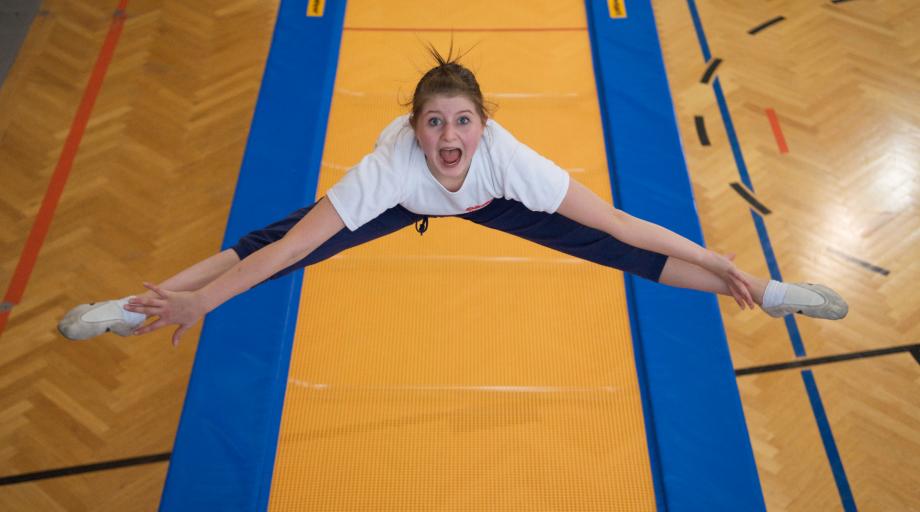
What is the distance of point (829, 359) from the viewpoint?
2.82 metres

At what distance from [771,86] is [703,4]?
0.74 meters

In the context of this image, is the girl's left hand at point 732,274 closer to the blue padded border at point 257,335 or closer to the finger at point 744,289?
the finger at point 744,289

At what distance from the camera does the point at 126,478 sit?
2.58 metres

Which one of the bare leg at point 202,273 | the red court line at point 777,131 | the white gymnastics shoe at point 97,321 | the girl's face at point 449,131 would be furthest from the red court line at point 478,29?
the white gymnastics shoe at point 97,321

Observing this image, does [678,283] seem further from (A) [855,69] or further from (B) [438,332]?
(A) [855,69]

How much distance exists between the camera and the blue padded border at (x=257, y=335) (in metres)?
2.34

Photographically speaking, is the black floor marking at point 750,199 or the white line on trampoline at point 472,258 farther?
the black floor marking at point 750,199

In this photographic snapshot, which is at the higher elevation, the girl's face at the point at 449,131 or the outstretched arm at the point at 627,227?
the girl's face at the point at 449,131

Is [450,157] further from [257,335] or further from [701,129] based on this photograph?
[701,129]

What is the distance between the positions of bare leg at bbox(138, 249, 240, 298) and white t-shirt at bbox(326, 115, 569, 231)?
0.37 meters

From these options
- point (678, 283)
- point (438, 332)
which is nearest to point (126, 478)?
point (438, 332)

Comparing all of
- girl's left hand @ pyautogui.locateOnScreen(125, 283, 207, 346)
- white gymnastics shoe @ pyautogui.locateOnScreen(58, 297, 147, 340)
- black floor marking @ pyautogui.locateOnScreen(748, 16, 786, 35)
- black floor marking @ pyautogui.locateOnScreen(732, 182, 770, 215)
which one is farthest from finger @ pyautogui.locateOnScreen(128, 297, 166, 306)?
black floor marking @ pyautogui.locateOnScreen(748, 16, 786, 35)

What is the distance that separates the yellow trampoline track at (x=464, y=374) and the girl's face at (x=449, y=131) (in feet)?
2.66

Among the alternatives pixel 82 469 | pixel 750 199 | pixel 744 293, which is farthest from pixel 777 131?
pixel 82 469
